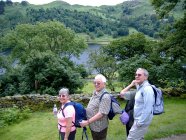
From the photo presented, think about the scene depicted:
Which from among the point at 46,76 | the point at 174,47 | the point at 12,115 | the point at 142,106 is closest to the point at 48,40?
the point at 46,76

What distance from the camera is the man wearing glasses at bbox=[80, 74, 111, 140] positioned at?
A: 6.82m

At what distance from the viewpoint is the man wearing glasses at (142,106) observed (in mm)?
6527

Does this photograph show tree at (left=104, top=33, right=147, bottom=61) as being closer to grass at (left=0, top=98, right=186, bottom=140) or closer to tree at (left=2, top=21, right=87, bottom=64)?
tree at (left=2, top=21, right=87, bottom=64)

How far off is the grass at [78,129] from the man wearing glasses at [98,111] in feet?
12.8

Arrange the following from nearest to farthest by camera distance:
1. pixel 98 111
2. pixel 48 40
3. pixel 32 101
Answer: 1. pixel 98 111
2. pixel 32 101
3. pixel 48 40

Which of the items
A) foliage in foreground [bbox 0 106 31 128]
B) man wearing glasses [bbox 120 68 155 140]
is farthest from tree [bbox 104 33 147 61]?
man wearing glasses [bbox 120 68 155 140]

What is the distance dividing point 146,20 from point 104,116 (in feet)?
517

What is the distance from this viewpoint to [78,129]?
1334cm

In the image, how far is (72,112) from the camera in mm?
7098

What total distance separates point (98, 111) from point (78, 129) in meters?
6.54

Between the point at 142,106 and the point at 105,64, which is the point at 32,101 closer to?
the point at 142,106

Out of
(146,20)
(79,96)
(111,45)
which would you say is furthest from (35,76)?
(146,20)

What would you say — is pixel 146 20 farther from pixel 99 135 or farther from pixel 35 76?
pixel 99 135

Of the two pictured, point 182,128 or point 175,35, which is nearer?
point 182,128
